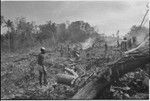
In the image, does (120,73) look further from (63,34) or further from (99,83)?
(63,34)

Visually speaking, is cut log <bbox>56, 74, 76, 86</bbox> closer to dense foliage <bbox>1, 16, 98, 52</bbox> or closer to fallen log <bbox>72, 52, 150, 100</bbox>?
fallen log <bbox>72, 52, 150, 100</bbox>

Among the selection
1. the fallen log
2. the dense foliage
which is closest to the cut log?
the fallen log

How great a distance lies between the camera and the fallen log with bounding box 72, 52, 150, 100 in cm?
661

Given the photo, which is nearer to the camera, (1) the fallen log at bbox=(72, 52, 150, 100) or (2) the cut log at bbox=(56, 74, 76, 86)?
(1) the fallen log at bbox=(72, 52, 150, 100)

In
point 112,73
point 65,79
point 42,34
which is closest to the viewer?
point 112,73

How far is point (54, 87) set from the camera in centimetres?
851

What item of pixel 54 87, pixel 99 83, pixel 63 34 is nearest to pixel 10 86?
pixel 54 87

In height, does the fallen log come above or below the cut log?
above

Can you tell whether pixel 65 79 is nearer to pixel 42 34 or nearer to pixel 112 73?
pixel 112 73

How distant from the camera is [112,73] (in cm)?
688

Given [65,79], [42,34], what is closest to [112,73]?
[65,79]

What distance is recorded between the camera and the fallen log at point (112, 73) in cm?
661

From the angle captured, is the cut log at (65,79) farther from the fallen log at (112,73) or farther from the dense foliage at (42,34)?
the dense foliage at (42,34)

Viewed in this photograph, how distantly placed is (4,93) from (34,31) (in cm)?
5819
